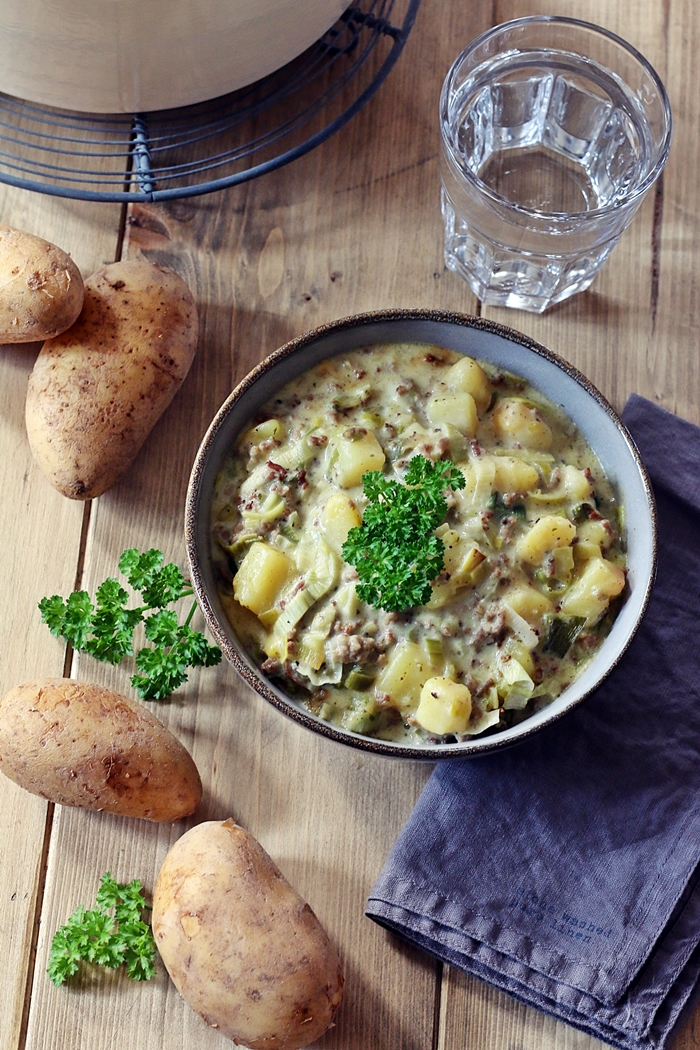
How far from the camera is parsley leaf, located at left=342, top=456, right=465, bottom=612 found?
1982 mm

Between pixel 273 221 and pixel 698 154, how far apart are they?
1058mm

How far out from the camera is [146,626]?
90.1 inches

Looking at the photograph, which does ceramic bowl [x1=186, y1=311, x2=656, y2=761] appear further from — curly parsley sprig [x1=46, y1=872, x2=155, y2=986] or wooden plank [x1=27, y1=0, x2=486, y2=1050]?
curly parsley sprig [x1=46, y1=872, x2=155, y2=986]

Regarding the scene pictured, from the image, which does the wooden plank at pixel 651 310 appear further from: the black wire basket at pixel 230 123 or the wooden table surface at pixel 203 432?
the black wire basket at pixel 230 123

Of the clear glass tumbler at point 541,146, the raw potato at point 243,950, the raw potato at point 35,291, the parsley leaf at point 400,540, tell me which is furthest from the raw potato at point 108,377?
the raw potato at point 243,950

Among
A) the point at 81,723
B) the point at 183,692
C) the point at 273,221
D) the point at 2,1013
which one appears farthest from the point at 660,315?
the point at 2,1013

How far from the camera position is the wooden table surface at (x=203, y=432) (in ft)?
7.32

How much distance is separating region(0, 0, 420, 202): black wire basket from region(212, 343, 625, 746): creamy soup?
0.74 meters

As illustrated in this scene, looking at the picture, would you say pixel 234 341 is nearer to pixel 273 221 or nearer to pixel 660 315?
pixel 273 221

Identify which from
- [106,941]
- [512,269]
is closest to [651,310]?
[512,269]

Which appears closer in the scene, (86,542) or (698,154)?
(86,542)

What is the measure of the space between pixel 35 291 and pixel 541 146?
1.24 m

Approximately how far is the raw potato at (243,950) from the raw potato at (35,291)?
1.10 m

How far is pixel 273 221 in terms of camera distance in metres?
2.60
